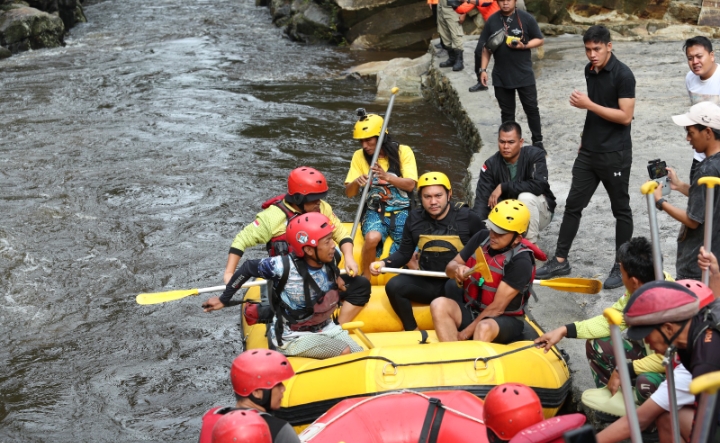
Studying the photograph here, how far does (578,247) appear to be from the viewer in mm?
6570

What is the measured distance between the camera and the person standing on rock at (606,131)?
17.9 feet

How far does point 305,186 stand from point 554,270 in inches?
79.8

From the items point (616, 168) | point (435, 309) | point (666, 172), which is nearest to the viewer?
point (666, 172)

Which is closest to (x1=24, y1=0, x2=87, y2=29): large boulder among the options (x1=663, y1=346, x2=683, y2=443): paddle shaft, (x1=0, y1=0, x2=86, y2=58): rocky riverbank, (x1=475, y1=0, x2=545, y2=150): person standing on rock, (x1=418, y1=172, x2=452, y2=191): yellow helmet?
(x1=0, y1=0, x2=86, y2=58): rocky riverbank

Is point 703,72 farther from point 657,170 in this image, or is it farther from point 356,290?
point 356,290

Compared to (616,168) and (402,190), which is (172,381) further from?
(616,168)

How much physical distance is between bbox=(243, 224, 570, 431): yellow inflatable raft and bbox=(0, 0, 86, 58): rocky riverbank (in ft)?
46.9

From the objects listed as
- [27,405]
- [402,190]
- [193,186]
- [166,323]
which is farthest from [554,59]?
[27,405]

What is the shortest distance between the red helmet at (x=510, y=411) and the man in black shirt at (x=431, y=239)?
2.02 meters

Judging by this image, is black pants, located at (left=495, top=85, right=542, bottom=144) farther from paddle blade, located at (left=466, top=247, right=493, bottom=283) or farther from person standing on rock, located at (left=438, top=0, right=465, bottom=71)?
person standing on rock, located at (left=438, top=0, right=465, bottom=71)

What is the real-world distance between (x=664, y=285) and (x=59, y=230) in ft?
23.8

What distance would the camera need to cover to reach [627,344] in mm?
4191

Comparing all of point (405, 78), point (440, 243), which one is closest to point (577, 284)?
point (440, 243)

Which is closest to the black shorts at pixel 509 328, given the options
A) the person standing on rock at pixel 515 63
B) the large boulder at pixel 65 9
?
the person standing on rock at pixel 515 63
